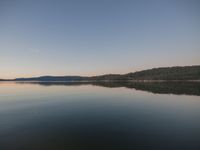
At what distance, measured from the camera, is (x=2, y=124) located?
47.9 ft

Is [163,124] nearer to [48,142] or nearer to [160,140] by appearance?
[160,140]

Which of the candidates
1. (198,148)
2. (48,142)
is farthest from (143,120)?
(48,142)

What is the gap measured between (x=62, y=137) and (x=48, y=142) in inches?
47.3

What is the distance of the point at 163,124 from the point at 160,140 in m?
4.30

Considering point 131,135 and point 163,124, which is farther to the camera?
point 163,124

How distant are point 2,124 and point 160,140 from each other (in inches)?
564

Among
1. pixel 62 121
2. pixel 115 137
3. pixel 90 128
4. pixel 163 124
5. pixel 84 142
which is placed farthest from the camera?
pixel 62 121

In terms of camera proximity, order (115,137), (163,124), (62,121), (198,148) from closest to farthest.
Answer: (198,148)
(115,137)
(163,124)
(62,121)

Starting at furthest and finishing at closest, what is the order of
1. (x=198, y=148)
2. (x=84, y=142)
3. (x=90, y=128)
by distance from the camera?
(x=90, y=128)
(x=84, y=142)
(x=198, y=148)

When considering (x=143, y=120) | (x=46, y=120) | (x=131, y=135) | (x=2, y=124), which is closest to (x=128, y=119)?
(x=143, y=120)

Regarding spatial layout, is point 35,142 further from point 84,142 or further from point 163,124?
point 163,124

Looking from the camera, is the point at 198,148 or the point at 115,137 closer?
the point at 198,148

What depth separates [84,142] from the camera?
10.3 meters

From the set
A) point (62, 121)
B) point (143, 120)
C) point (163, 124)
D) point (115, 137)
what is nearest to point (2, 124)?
point (62, 121)
